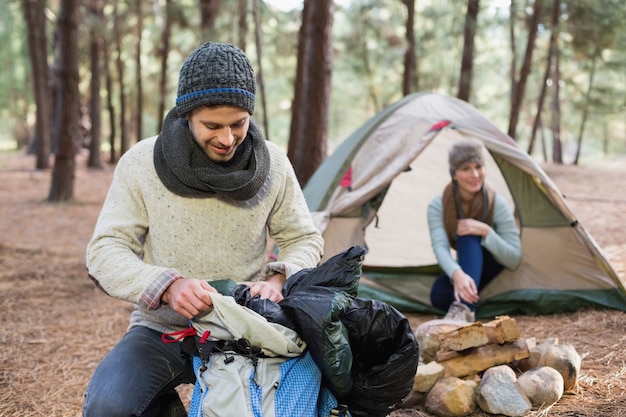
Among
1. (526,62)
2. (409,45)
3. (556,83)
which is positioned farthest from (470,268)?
(556,83)

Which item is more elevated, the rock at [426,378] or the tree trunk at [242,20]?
the tree trunk at [242,20]

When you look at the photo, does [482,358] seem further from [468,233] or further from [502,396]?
[468,233]

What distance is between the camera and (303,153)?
6441 mm

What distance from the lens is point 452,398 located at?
2.38 m

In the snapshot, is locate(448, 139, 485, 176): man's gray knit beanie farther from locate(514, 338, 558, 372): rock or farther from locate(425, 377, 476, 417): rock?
locate(425, 377, 476, 417): rock

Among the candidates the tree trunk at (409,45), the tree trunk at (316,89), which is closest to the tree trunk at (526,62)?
the tree trunk at (409,45)

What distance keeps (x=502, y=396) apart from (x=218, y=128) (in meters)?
1.57

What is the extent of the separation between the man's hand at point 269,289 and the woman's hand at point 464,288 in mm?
1855

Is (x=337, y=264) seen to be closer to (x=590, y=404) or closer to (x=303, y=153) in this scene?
(x=590, y=404)

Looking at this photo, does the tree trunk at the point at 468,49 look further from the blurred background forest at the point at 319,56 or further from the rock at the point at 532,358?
the rock at the point at 532,358

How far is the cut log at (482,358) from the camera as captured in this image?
258 cm

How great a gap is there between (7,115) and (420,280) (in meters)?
39.2

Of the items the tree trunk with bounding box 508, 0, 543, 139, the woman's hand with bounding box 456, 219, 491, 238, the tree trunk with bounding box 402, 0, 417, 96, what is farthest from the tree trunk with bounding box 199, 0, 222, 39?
the woman's hand with bounding box 456, 219, 491, 238

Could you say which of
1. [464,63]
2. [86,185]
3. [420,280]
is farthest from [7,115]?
[420,280]
